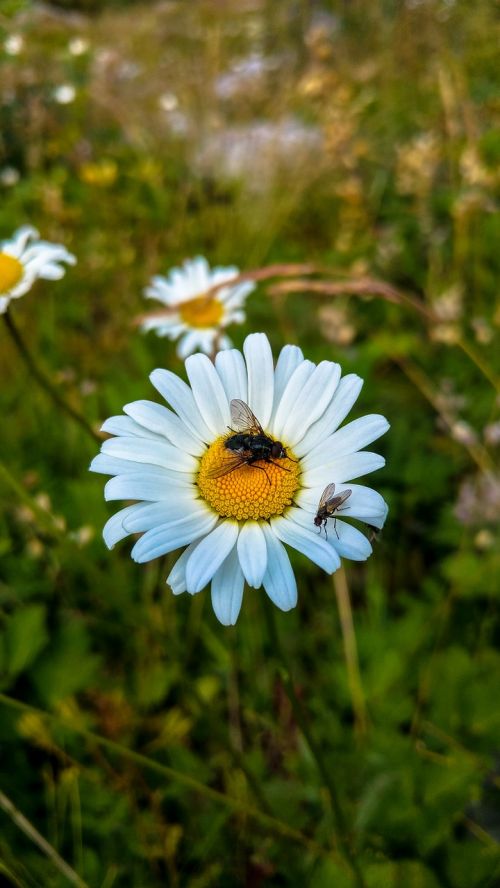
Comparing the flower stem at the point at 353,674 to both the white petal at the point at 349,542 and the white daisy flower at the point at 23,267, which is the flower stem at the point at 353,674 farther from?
the white daisy flower at the point at 23,267

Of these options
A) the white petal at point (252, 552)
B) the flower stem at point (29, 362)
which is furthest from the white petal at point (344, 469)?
the flower stem at point (29, 362)

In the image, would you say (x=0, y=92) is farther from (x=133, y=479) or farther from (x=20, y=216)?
(x=133, y=479)

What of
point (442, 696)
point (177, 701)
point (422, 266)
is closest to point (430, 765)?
point (442, 696)

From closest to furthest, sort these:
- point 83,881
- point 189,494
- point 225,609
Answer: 1. point 225,609
2. point 189,494
3. point 83,881

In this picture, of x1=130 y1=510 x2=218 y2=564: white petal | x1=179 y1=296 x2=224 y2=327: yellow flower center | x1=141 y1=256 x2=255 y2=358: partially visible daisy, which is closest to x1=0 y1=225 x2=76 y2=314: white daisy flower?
x1=141 y1=256 x2=255 y2=358: partially visible daisy

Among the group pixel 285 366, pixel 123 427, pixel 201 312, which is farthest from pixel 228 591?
pixel 201 312

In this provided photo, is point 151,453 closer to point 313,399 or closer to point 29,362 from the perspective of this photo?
point 313,399

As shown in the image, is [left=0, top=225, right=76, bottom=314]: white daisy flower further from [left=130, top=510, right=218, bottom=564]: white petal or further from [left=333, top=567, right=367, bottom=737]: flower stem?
[left=333, top=567, right=367, bottom=737]: flower stem
